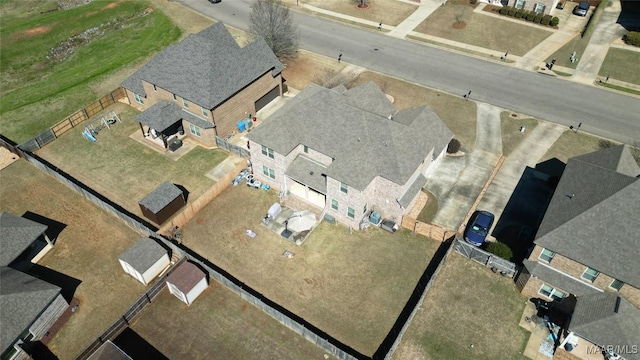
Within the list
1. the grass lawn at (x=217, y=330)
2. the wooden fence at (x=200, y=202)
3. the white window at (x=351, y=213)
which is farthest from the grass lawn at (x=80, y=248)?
the white window at (x=351, y=213)

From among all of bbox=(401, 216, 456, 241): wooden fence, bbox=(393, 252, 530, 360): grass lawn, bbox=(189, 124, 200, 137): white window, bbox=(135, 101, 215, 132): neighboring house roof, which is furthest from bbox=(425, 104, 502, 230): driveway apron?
bbox=(189, 124, 200, 137): white window

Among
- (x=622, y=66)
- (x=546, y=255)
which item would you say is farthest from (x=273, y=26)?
(x=622, y=66)

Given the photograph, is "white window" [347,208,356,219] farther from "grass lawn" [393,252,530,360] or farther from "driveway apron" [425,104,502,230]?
"grass lawn" [393,252,530,360]

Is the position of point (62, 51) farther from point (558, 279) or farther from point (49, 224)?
point (558, 279)

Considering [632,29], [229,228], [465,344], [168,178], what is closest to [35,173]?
[168,178]

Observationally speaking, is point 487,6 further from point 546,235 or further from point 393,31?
point 546,235
